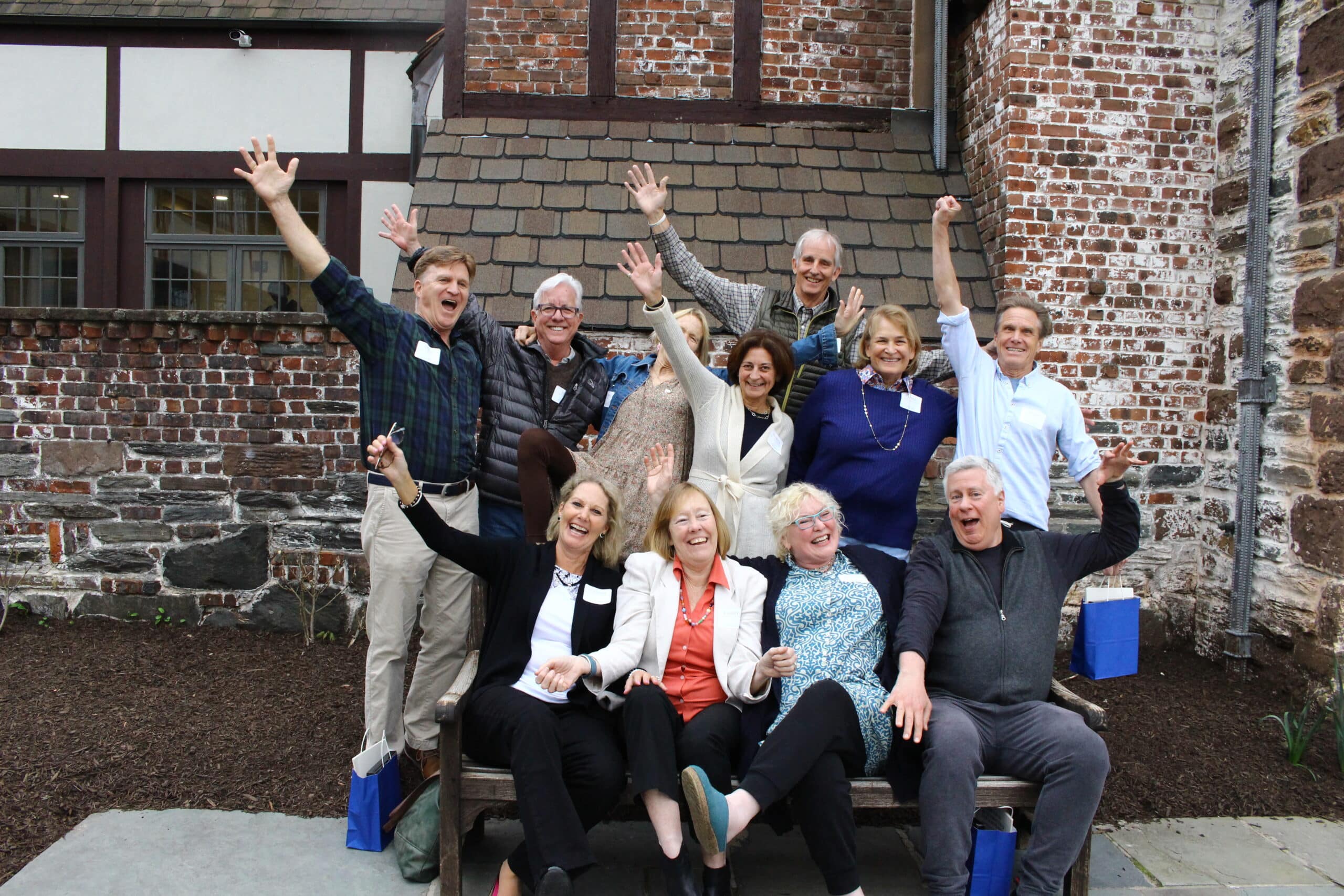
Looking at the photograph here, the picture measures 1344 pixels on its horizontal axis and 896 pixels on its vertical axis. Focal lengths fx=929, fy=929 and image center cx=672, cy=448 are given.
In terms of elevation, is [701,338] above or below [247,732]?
above

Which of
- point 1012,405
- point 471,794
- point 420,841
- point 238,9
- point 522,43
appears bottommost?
point 420,841

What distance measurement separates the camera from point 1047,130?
5.25m

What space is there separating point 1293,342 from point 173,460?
594 cm

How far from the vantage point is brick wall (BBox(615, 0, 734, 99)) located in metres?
6.01

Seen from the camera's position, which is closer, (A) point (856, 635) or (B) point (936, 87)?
(A) point (856, 635)

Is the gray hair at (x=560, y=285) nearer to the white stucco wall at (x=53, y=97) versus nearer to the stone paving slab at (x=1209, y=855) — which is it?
the stone paving slab at (x=1209, y=855)

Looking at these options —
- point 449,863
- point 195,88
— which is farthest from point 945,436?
point 195,88

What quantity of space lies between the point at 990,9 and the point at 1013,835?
15.5 feet

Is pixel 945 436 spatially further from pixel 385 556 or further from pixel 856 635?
pixel 385 556

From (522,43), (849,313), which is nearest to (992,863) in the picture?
(849,313)

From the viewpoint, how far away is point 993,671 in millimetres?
2998

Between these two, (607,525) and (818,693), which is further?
(607,525)

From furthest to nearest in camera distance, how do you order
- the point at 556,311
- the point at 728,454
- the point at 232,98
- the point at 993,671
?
the point at 232,98 < the point at 556,311 < the point at 728,454 < the point at 993,671

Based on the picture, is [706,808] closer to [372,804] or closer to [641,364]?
[372,804]
